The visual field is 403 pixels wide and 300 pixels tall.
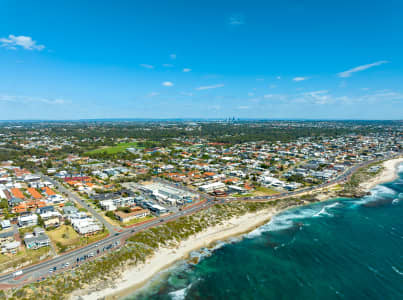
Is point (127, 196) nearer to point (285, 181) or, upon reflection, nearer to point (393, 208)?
point (285, 181)

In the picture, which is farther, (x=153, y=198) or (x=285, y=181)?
(x=285, y=181)

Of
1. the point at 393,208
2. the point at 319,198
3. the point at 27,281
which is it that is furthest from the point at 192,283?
the point at 393,208

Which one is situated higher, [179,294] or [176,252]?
[176,252]

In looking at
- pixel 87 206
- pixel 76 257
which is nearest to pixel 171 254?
pixel 76 257

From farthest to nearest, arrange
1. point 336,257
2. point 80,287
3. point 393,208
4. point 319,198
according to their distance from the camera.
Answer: point 319,198 < point 393,208 < point 336,257 < point 80,287

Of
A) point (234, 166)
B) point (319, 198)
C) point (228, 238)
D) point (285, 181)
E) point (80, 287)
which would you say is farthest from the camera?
point (234, 166)

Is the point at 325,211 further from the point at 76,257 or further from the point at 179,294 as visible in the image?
the point at 76,257

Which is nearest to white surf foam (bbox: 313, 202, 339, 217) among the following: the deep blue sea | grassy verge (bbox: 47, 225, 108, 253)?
the deep blue sea
